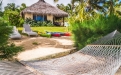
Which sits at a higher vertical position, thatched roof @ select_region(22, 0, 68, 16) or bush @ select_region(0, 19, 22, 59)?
thatched roof @ select_region(22, 0, 68, 16)

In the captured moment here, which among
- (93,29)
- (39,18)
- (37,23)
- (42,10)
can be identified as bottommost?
(37,23)

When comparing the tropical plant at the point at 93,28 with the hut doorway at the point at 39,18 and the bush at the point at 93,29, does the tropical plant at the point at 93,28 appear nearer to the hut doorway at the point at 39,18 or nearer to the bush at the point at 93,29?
the bush at the point at 93,29

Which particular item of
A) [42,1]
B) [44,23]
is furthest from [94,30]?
[42,1]

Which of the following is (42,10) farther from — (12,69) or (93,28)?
(12,69)

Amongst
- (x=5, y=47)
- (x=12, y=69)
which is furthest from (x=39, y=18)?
(x=12, y=69)

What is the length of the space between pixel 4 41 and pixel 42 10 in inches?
763

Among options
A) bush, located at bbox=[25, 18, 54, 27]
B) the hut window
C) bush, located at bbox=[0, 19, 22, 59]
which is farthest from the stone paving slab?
the hut window

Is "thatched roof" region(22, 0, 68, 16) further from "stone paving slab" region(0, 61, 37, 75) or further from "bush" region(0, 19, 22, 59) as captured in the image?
"stone paving slab" region(0, 61, 37, 75)

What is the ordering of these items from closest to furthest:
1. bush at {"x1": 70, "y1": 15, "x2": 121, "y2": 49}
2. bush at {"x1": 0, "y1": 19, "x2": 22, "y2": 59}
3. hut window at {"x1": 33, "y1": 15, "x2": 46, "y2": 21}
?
bush at {"x1": 0, "y1": 19, "x2": 22, "y2": 59}, bush at {"x1": 70, "y1": 15, "x2": 121, "y2": 49}, hut window at {"x1": 33, "y1": 15, "x2": 46, "y2": 21}

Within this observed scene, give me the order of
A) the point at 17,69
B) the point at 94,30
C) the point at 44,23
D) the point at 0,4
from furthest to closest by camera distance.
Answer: the point at 44,23, the point at 94,30, the point at 0,4, the point at 17,69

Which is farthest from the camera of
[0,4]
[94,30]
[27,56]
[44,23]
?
[44,23]

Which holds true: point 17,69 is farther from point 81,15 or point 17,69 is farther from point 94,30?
point 81,15

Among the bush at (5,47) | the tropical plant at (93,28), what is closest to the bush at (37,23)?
the tropical plant at (93,28)

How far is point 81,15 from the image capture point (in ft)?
41.2
